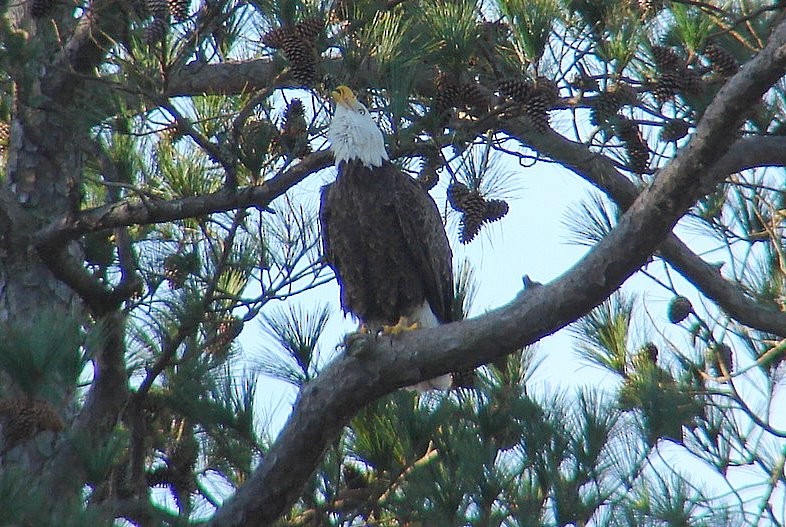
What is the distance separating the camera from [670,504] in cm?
329

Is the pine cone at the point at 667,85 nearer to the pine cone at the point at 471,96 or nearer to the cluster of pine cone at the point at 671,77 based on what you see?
the cluster of pine cone at the point at 671,77

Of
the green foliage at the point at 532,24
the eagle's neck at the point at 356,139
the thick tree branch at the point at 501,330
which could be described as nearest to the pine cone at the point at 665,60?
the green foliage at the point at 532,24

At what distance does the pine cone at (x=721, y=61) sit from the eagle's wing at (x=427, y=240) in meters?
1.11

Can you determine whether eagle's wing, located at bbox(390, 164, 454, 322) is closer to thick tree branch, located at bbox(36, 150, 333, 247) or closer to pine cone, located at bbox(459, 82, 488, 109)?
thick tree branch, located at bbox(36, 150, 333, 247)

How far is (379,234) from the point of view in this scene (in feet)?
14.4

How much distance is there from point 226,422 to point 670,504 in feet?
4.09

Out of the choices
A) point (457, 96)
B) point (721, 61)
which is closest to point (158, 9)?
point (457, 96)

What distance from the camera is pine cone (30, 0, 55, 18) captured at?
363cm

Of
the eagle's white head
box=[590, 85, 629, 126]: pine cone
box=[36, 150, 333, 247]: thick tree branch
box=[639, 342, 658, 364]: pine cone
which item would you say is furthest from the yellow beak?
box=[639, 342, 658, 364]: pine cone

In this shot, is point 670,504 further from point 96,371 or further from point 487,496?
point 96,371

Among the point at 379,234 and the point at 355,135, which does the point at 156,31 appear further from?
the point at 379,234

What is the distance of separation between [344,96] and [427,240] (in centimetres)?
70

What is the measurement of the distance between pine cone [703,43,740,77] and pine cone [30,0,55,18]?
2.08 metres

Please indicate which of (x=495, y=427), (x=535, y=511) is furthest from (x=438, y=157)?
(x=535, y=511)
